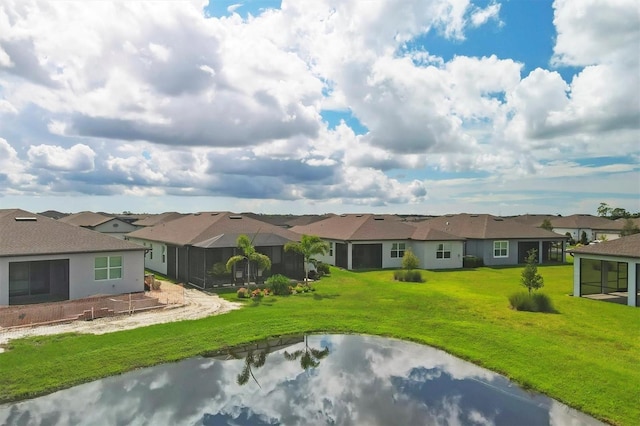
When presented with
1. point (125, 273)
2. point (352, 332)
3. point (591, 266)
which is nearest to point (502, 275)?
point (591, 266)

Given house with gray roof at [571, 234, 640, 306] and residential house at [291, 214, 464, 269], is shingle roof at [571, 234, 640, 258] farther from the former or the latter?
residential house at [291, 214, 464, 269]

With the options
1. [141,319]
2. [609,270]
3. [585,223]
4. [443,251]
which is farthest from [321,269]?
[585,223]

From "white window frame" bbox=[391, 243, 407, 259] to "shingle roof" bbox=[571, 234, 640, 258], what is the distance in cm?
1704

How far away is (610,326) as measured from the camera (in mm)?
19266

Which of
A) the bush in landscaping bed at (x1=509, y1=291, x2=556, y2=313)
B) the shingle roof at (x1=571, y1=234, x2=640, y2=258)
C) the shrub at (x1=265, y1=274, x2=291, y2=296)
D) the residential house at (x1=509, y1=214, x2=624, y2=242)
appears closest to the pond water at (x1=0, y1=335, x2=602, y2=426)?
the bush in landscaping bed at (x1=509, y1=291, x2=556, y2=313)

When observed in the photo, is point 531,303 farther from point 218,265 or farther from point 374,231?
point 374,231

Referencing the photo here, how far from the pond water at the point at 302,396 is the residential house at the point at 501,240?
105ft

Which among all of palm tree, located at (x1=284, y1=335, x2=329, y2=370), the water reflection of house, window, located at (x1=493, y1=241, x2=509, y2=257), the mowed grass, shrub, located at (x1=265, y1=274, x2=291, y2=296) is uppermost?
window, located at (x1=493, y1=241, x2=509, y2=257)

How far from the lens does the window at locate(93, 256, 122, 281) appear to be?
2459 cm

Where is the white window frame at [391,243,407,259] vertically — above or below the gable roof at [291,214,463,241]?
below

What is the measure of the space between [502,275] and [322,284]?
16177 mm

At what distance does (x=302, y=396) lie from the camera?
12.2 metres

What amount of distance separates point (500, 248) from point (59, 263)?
3828 centimetres

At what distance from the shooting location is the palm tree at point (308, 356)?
1483 centimetres
